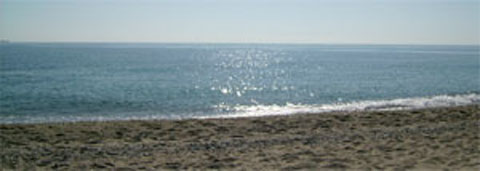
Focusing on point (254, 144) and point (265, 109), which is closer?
point (254, 144)

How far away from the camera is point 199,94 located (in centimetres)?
3031

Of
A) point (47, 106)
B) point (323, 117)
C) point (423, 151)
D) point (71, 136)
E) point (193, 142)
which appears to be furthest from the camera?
point (47, 106)

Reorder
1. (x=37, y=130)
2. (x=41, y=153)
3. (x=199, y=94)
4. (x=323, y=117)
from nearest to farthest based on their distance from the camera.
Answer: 1. (x=41, y=153)
2. (x=37, y=130)
3. (x=323, y=117)
4. (x=199, y=94)

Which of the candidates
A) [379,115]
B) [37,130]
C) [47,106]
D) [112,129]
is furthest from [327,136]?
[47,106]

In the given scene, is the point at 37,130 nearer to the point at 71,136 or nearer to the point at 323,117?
the point at 71,136

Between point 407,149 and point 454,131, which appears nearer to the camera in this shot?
point 407,149

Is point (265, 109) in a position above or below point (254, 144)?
below

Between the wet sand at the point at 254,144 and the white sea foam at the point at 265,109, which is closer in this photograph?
the wet sand at the point at 254,144

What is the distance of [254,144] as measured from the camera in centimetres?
1102

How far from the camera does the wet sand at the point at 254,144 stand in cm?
889

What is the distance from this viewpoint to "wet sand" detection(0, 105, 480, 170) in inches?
350

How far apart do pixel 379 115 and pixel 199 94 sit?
625 inches

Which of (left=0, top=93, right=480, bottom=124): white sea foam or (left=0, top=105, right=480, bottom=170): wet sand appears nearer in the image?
(left=0, top=105, right=480, bottom=170): wet sand

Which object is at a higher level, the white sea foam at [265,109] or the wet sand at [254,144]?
the wet sand at [254,144]
